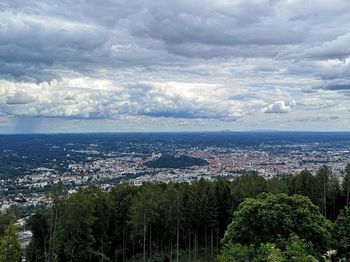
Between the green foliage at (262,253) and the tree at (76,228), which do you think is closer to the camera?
the green foliage at (262,253)

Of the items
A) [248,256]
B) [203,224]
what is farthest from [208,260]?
[248,256]

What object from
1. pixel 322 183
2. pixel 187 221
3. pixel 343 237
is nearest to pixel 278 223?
pixel 343 237

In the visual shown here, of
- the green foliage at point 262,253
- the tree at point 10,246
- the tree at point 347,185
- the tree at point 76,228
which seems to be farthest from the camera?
the tree at point 347,185

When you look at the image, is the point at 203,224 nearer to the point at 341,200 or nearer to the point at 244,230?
the point at 244,230

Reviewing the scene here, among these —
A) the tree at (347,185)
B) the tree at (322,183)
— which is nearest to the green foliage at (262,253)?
the tree at (322,183)

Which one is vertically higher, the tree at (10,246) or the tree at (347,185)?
the tree at (347,185)

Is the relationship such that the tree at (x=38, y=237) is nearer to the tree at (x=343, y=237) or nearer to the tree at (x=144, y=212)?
the tree at (x=144, y=212)

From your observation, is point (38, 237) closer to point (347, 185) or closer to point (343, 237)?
point (343, 237)
